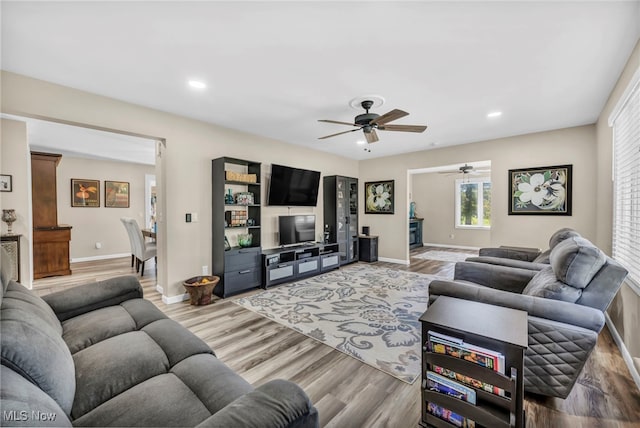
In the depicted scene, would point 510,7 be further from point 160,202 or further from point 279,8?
point 160,202

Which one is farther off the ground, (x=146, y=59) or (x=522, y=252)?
(x=146, y=59)

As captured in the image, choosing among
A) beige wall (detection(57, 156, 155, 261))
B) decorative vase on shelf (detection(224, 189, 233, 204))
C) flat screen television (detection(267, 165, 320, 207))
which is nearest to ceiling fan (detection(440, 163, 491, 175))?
flat screen television (detection(267, 165, 320, 207))

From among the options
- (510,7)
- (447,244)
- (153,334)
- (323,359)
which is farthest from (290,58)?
(447,244)

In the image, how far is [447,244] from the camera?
338 inches

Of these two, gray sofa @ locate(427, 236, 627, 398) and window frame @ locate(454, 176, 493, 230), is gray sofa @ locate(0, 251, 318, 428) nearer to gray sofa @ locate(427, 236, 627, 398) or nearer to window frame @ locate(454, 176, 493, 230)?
gray sofa @ locate(427, 236, 627, 398)

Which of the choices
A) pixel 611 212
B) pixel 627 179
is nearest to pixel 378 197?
pixel 611 212

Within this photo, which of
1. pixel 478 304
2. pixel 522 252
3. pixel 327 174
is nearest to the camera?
pixel 478 304

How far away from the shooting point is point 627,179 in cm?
244

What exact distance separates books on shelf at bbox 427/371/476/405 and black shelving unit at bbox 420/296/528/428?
2 cm

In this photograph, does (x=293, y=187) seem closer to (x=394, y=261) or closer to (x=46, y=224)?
(x=394, y=261)

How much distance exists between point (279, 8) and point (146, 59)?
1.33 m

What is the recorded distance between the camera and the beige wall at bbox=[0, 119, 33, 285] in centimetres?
371

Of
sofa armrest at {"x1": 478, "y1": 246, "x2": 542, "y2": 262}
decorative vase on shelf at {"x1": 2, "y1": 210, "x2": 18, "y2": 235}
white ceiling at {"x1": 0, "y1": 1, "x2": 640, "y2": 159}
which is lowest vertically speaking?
sofa armrest at {"x1": 478, "y1": 246, "x2": 542, "y2": 262}

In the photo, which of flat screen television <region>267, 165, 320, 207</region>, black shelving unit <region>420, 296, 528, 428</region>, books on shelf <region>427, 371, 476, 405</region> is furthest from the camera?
flat screen television <region>267, 165, 320, 207</region>
